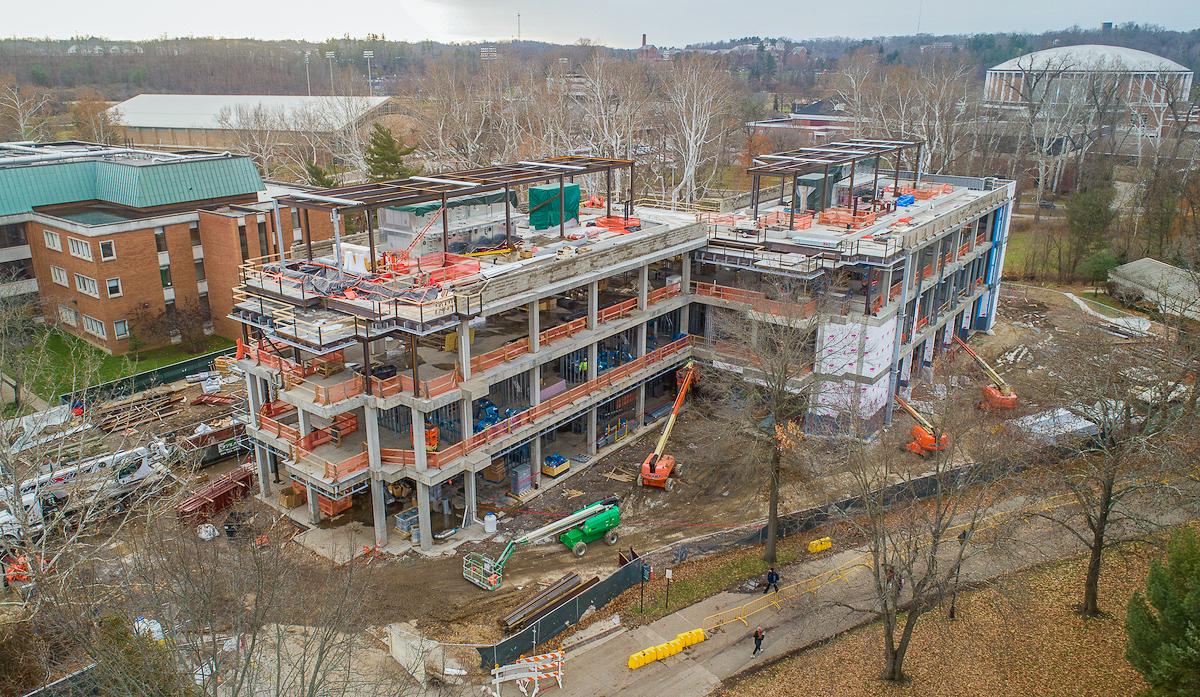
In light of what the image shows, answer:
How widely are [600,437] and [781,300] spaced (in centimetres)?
1036

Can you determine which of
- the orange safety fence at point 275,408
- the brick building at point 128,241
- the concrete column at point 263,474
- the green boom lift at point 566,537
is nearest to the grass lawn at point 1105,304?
the green boom lift at point 566,537

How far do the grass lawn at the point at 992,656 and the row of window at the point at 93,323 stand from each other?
133ft

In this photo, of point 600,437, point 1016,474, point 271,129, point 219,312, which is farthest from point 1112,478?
point 271,129

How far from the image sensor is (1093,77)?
303 ft

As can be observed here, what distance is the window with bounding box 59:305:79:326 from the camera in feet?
160

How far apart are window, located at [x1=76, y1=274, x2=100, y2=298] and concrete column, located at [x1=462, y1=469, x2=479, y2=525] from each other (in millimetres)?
28839

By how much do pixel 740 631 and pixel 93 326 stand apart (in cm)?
4217

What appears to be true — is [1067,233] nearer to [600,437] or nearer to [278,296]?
[600,437]

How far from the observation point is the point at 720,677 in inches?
934

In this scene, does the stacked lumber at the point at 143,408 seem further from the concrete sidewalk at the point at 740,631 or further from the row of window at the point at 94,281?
the concrete sidewalk at the point at 740,631

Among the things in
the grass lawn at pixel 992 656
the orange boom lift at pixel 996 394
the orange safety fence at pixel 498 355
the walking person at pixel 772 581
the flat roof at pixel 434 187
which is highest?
the flat roof at pixel 434 187

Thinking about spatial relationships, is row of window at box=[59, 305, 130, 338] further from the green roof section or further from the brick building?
the green roof section

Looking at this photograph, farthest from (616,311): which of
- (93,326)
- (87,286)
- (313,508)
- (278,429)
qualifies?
(93,326)

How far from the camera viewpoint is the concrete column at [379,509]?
28580mm
